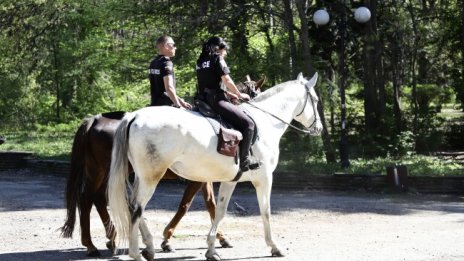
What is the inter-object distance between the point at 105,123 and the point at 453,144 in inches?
823

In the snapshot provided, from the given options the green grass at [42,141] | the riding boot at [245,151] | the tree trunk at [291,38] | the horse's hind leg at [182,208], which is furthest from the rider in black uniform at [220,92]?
the green grass at [42,141]

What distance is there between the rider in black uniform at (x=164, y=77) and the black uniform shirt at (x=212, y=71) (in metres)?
0.40

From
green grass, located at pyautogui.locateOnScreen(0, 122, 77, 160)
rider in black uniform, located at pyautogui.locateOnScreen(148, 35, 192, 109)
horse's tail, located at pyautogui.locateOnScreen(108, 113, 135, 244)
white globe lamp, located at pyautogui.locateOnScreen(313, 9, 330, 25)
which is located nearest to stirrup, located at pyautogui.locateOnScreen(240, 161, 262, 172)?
rider in black uniform, located at pyautogui.locateOnScreen(148, 35, 192, 109)

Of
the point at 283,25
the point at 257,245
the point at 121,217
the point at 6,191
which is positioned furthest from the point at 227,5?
the point at 121,217

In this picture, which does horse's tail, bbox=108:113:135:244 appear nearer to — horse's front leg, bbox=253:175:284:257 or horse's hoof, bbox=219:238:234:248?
horse's front leg, bbox=253:175:284:257

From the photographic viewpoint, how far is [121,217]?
8.59 m

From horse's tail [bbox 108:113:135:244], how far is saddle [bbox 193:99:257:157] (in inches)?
39.2

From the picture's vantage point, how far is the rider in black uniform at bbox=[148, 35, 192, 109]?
9469 mm

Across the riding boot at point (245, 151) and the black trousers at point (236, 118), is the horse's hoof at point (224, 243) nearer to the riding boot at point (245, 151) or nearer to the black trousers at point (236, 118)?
the riding boot at point (245, 151)

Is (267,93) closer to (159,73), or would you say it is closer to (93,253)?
(159,73)

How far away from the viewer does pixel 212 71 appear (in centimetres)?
930

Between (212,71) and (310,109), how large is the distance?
6.41ft

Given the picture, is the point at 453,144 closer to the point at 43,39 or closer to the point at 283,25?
the point at 283,25

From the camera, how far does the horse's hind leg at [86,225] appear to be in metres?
9.46
